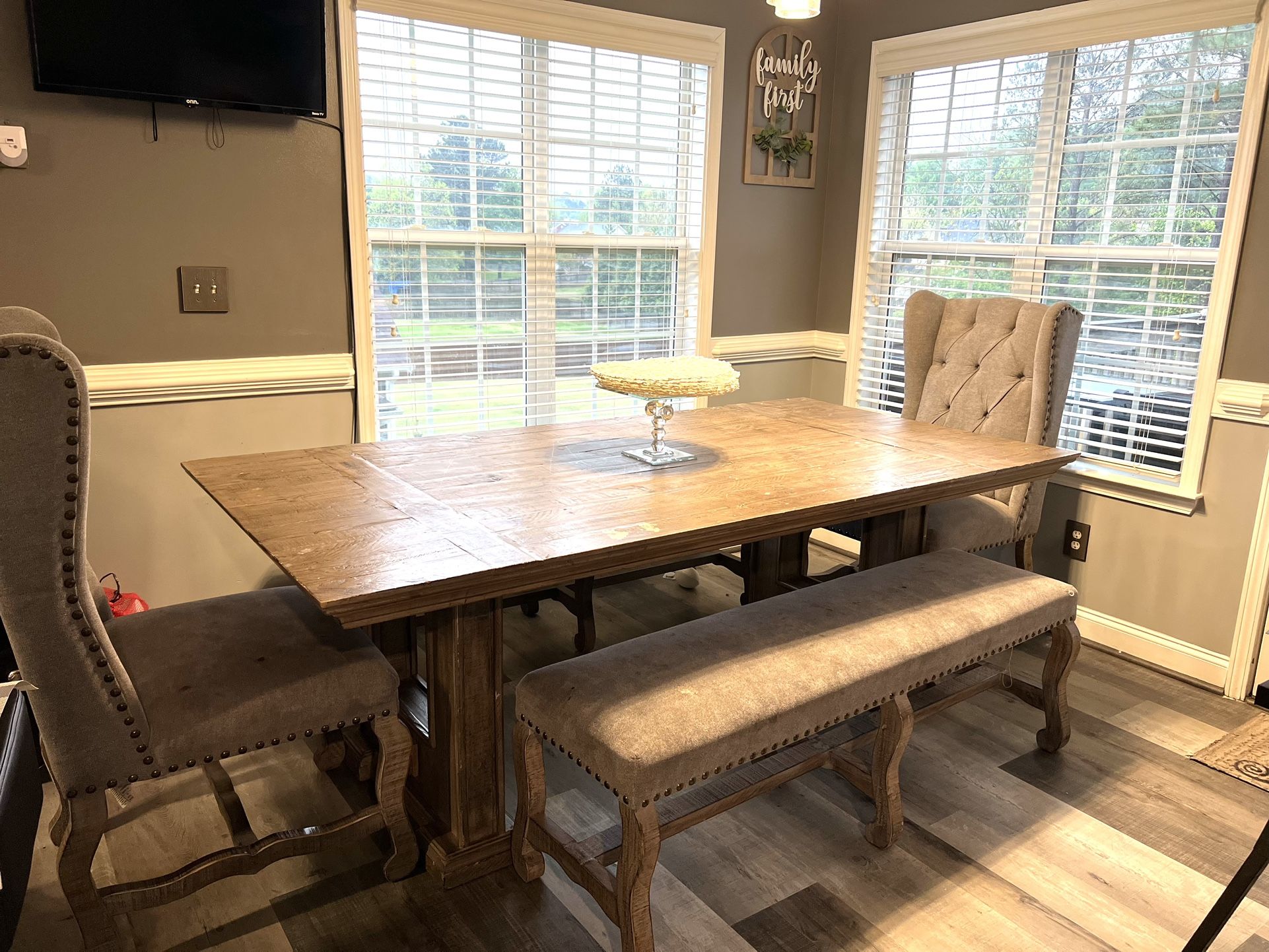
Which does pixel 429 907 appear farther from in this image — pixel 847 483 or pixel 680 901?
pixel 847 483

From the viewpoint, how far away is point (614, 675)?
5.87ft

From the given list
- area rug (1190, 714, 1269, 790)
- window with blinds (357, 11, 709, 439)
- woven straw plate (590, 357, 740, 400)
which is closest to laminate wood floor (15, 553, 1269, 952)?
area rug (1190, 714, 1269, 790)

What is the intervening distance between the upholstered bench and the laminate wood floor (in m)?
0.12

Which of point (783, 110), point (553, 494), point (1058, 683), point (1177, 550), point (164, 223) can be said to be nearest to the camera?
point (553, 494)

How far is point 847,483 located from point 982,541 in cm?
98

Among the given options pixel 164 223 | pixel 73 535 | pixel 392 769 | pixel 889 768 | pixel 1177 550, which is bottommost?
pixel 889 768

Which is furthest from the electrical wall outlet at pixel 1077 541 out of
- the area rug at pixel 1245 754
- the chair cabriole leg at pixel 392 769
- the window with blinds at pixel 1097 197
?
the chair cabriole leg at pixel 392 769

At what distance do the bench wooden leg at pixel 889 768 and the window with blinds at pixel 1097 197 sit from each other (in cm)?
161

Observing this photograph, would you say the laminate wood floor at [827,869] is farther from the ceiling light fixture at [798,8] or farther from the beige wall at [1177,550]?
the ceiling light fixture at [798,8]

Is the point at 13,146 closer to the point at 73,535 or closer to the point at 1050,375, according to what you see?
the point at 73,535

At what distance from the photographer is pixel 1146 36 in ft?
9.58

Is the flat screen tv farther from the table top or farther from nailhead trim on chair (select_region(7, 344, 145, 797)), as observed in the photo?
nailhead trim on chair (select_region(7, 344, 145, 797))

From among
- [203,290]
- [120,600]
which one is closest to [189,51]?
[203,290]

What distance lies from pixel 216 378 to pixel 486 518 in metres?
1.40
